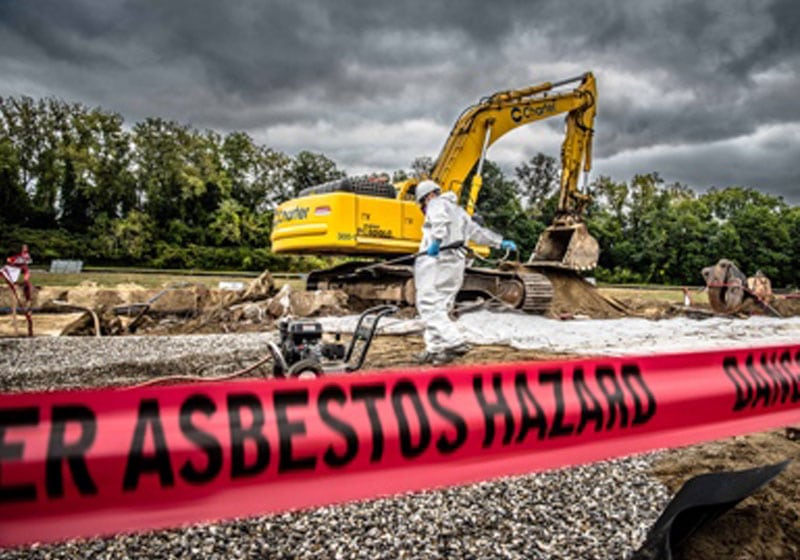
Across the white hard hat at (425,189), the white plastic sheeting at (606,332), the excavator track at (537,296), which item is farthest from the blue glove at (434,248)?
the excavator track at (537,296)

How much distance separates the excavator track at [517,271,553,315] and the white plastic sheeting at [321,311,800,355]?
0.94ft

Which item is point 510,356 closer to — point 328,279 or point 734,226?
point 328,279

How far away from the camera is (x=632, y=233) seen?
160 ft

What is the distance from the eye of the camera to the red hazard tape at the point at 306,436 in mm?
1025

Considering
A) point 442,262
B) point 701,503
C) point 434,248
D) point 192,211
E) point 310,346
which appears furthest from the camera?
point 192,211

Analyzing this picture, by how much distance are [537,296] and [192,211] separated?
37097mm

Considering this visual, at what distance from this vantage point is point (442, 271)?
621cm

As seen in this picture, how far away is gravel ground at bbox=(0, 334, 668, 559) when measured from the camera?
6.22 ft

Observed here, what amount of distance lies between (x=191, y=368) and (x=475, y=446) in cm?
517

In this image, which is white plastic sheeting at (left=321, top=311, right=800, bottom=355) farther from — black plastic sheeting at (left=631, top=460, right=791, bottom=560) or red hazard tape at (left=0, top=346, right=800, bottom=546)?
red hazard tape at (left=0, top=346, right=800, bottom=546)

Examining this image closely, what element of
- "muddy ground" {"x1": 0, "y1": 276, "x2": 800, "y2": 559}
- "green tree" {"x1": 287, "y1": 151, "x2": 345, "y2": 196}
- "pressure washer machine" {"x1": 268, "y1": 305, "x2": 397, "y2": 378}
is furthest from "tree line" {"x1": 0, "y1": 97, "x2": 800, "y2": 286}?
"pressure washer machine" {"x1": 268, "y1": 305, "x2": 397, "y2": 378}

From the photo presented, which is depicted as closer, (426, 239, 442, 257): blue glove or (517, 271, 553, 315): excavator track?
(426, 239, 442, 257): blue glove

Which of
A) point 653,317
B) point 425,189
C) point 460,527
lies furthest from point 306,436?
point 653,317

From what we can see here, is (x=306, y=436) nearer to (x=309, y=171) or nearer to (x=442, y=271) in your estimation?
(x=442, y=271)
